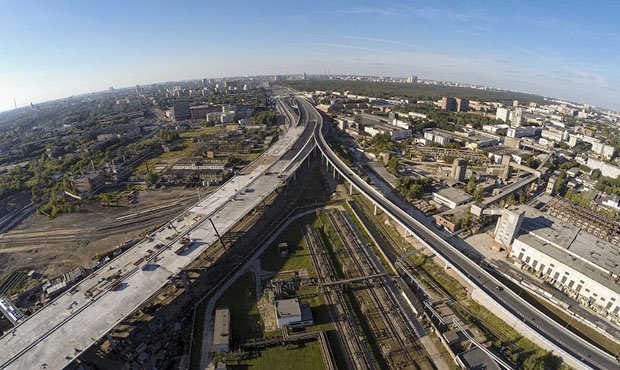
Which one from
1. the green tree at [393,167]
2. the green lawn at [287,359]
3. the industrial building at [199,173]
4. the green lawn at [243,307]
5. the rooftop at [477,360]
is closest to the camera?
the rooftop at [477,360]

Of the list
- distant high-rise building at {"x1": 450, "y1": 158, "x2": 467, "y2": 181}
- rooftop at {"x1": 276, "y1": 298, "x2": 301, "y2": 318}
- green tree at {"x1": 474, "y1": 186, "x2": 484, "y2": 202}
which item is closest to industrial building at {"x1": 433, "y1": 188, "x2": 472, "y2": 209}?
green tree at {"x1": 474, "y1": 186, "x2": 484, "y2": 202}

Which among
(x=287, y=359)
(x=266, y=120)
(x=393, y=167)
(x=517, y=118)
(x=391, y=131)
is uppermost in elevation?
(x=517, y=118)

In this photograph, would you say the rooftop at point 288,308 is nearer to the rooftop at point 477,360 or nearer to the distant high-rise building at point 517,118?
the rooftop at point 477,360

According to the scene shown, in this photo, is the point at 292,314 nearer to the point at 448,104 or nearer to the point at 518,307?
the point at 518,307

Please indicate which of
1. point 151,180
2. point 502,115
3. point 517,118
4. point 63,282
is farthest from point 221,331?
point 502,115

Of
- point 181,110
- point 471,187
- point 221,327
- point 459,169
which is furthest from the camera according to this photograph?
point 181,110

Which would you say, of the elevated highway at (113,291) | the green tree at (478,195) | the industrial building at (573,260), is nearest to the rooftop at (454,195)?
the green tree at (478,195)
